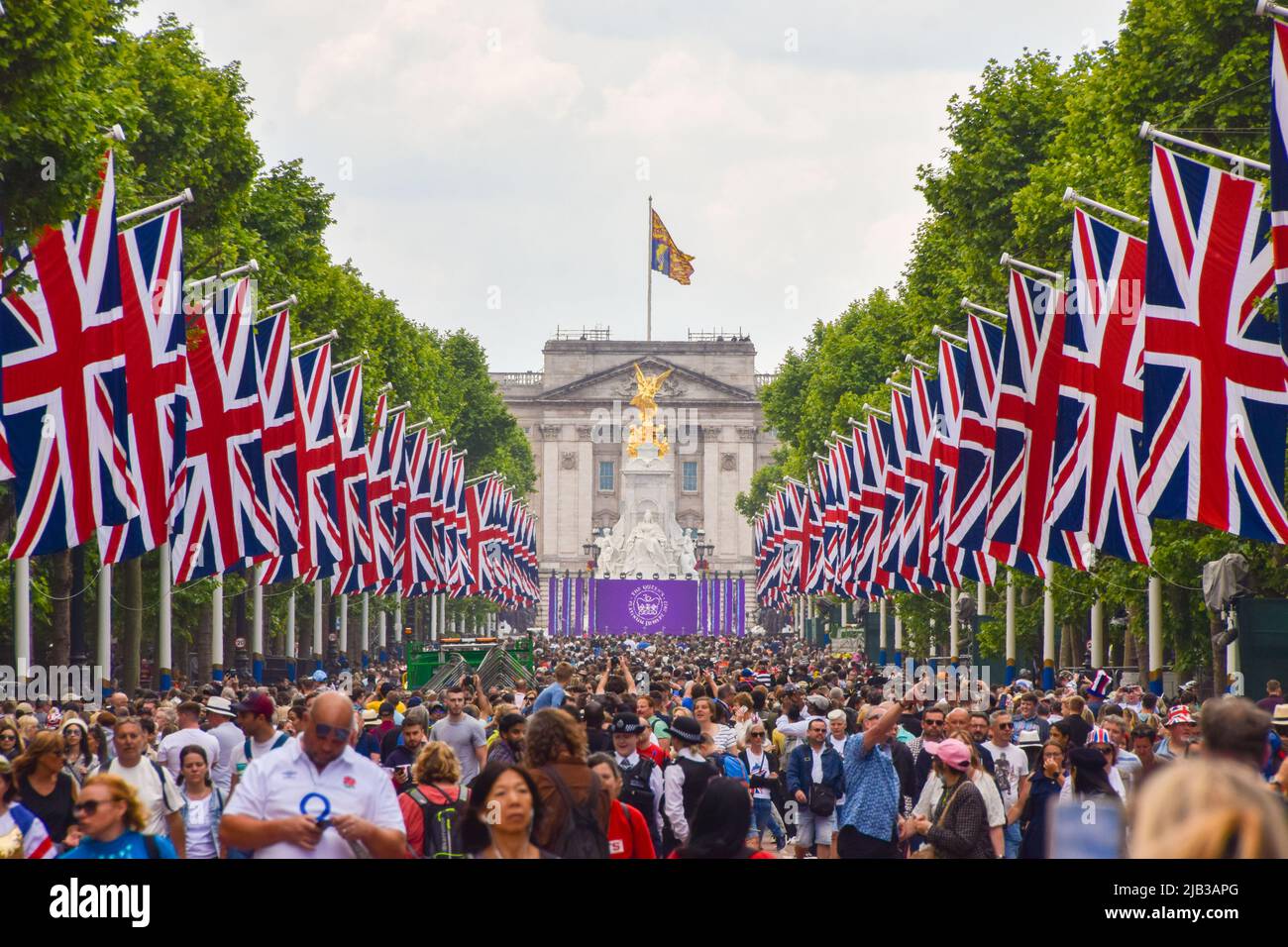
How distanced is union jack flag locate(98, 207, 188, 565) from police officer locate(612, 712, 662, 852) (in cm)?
814

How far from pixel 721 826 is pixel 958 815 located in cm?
303

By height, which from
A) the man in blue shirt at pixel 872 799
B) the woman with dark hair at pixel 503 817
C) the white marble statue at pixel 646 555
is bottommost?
the man in blue shirt at pixel 872 799

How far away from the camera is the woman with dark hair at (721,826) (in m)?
9.20

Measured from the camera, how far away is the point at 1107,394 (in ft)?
71.8

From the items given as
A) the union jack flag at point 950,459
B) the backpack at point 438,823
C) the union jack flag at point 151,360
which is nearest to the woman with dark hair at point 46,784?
the backpack at point 438,823

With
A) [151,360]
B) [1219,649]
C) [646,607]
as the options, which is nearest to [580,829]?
[151,360]

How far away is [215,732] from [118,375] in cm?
541

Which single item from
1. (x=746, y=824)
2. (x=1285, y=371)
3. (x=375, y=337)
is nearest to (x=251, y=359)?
(x=1285, y=371)

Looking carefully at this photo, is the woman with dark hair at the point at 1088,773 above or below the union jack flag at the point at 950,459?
below

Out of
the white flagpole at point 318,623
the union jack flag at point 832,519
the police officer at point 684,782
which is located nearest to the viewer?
the police officer at point 684,782

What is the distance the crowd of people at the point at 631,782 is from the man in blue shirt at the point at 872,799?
0.02 metres

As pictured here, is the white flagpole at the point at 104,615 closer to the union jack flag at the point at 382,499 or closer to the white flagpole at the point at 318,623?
the union jack flag at the point at 382,499

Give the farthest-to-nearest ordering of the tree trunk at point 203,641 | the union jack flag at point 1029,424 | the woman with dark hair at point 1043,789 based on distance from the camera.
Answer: the tree trunk at point 203,641, the union jack flag at point 1029,424, the woman with dark hair at point 1043,789

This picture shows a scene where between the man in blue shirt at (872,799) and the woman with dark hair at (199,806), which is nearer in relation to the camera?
the woman with dark hair at (199,806)
